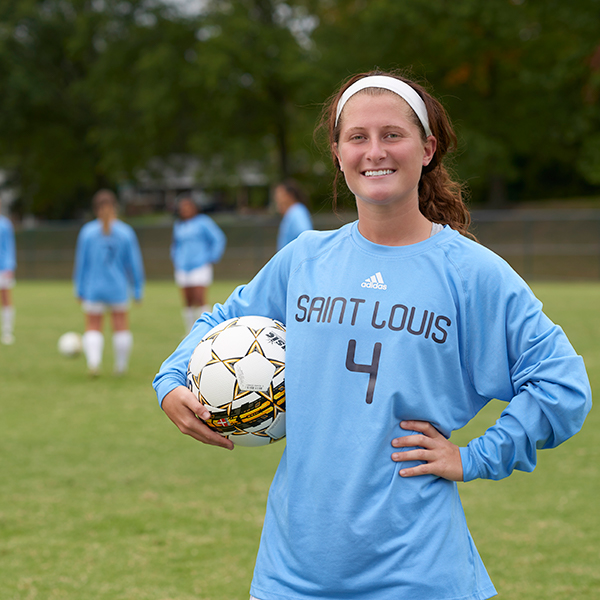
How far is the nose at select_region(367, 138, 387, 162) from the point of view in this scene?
1.91 meters

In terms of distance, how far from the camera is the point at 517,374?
185 cm

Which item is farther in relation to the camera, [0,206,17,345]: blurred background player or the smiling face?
[0,206,17,345]: blurred background player

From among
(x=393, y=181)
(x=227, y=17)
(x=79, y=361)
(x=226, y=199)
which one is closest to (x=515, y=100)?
(x=227, y=17)

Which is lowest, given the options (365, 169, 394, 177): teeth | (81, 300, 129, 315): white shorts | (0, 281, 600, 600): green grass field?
(0, 281, 600, 600): green grass field

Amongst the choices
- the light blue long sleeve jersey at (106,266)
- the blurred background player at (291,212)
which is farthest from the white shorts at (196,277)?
the light blue long sleeve jersey at (106,266)

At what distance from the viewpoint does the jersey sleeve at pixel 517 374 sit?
1782 mm

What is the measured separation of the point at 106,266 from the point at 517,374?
7.63 metres

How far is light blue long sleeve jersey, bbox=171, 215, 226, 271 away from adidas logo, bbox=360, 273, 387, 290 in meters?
10.3

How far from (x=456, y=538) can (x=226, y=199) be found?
6779cm

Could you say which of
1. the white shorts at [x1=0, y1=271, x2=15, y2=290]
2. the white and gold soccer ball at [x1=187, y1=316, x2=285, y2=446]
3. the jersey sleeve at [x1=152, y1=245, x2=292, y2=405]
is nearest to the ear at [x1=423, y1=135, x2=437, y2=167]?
the jersey sleeve at [x1=152, y1=245, x2=292, y2=405]

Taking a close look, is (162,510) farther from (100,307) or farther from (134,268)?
(134,268)

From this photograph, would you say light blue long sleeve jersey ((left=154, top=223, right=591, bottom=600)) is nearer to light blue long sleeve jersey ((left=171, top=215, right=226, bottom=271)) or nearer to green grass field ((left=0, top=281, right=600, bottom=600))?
green grass field ((left=0, top=281, right=600, bottom=600))

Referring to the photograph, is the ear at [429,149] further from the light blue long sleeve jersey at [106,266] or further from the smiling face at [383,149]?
the light blue long sleeve jersey at [106,266]

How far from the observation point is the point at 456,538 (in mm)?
1901
